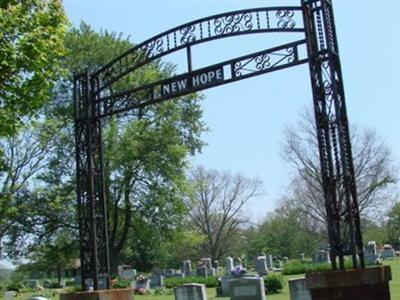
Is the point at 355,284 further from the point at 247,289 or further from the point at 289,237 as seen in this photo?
the point at 289,237

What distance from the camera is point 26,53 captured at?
11469 millimetres

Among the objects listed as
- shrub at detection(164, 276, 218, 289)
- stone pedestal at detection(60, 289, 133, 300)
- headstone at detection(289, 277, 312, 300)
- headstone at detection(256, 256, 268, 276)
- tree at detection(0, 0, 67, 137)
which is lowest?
headstone at detection(289, 277, 312, 300)

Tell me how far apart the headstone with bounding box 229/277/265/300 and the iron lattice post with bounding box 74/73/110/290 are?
5.14m

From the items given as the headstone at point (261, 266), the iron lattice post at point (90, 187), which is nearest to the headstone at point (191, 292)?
the iron lattice post at point (90, 187)

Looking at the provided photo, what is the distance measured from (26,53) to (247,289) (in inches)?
309

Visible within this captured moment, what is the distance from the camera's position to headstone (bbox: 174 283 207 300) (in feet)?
54.3

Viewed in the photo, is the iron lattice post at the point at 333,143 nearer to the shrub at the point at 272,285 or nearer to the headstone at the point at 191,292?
the headstone at the point at 191,292

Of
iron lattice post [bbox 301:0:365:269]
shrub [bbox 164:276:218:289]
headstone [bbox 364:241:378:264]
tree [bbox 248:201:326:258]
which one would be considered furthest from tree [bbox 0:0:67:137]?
tree [bbox 248:201:326:258]

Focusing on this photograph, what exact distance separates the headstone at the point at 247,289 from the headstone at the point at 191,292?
1.70 meters

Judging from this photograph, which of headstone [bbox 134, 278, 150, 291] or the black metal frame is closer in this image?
the black metal frame

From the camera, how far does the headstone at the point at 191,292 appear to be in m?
16.6

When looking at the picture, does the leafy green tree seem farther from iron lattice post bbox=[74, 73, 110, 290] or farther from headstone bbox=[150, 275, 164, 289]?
iron lattice post bbox=[74, 73, 110, 290]

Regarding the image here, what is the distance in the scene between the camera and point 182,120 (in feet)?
117

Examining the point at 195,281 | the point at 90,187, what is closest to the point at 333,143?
the point at 90,187
